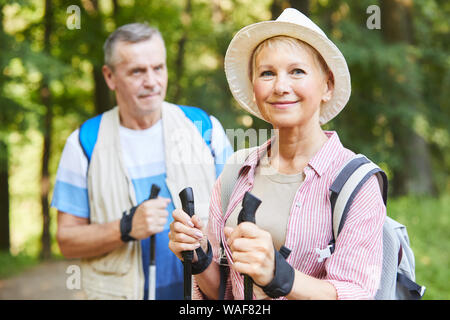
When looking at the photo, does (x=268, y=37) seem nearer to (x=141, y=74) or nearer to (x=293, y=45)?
(x=293, y=45)

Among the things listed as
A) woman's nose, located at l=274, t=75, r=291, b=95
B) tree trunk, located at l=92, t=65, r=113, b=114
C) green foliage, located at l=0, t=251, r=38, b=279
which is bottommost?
green foliage, located at l=0, t=251, r=38, b=279

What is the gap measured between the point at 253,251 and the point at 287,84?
Result: 0.61 meters

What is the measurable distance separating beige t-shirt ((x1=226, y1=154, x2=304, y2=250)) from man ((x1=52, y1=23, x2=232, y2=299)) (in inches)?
44.4

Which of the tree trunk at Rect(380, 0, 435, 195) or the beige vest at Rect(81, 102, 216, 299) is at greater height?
the tree trunk at Rect(380, 0, 435, 195)

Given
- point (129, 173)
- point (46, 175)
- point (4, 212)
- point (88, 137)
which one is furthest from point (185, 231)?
point (4, 212)

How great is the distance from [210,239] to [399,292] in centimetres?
72

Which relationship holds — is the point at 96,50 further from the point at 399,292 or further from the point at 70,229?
the point at 399,292

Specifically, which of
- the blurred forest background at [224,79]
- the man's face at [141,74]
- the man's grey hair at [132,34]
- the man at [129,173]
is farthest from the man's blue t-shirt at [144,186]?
the blurred forest background at [224,79]

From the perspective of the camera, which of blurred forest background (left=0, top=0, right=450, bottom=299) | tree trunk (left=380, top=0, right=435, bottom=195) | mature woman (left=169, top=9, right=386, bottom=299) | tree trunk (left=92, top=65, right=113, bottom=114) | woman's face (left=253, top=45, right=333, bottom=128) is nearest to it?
mature woman (left=169, top=9, right=386, bottom=299)

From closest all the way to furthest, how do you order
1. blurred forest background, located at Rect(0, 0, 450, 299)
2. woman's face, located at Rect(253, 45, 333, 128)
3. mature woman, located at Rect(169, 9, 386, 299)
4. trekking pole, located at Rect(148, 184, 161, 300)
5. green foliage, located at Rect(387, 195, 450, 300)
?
mature woman, located at Rect(169, 9, 386, 299)
woman's face, located at Rect(253, 45, 333, 128)
trekking pole, located at Rect(148, 184, 161, 300)
green foliage, located at Rect(387, 195, 450, 300)
blurred forest background, located at Rect(0, 0, 450, 299)

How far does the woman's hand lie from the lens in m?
1.77

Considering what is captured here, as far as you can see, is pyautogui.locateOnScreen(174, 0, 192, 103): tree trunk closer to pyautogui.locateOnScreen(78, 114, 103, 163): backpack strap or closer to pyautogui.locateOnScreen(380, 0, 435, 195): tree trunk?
pyautogui.locateOnScreen(380, 0, 435, 195): tree trunk

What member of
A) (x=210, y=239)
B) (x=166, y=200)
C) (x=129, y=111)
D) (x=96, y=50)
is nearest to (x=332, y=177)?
(x=210, y=239)

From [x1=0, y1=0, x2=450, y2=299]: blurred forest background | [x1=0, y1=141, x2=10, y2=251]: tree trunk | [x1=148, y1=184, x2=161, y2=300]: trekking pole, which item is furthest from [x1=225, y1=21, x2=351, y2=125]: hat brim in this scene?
[x1=0, y1=141, x2=10, y2=251]: tree trunk
